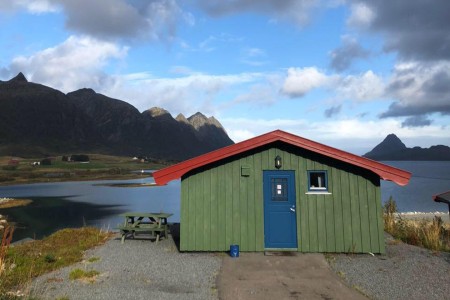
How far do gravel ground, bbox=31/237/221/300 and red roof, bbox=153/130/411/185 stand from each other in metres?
2.40

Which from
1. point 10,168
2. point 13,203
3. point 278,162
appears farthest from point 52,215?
point 10,168

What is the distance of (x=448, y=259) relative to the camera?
32.8 ft

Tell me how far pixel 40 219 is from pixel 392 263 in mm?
37152

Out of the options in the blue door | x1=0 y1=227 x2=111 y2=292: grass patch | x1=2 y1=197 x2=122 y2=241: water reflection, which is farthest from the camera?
x1=2 y1=197 x2=122 y2=241: water reflection

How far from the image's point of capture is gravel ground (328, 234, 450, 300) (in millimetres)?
7531

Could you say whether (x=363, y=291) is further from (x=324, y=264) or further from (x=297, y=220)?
(x=297, y=220)

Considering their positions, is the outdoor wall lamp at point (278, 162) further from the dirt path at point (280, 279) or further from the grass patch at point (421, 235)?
the grass patch at point (421, 235)

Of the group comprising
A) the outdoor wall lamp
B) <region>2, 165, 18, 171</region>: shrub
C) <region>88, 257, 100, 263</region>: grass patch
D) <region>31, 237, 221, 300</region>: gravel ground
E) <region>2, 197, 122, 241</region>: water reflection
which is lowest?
<region>2, 197, 122, 241</region>: water reflection

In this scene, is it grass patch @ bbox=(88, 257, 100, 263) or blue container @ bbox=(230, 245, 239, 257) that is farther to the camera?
blue container @ bbox=(230, 245, 239, 257)

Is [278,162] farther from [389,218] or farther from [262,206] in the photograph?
[389,218]

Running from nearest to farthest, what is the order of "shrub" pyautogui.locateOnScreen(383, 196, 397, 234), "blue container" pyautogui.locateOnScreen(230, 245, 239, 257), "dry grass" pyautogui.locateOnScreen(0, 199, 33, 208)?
"blue container" pyautogui.locateOnScreen(230, 245, 239, 257), "shrub" pyautogui.locateOnScreen(383, 196, 397, 234), "dry grass" pyautogui.locateOnScreen(0, 199, 33, 208)

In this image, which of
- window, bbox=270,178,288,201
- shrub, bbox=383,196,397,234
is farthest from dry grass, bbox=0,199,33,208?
window, bbox=270,178,288,201

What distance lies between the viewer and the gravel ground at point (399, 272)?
24.7 ft

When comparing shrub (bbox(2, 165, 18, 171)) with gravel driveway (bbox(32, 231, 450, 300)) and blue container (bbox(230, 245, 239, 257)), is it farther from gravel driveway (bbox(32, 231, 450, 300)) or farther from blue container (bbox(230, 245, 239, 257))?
blue container (bbox(230, 245, 239, 257))
